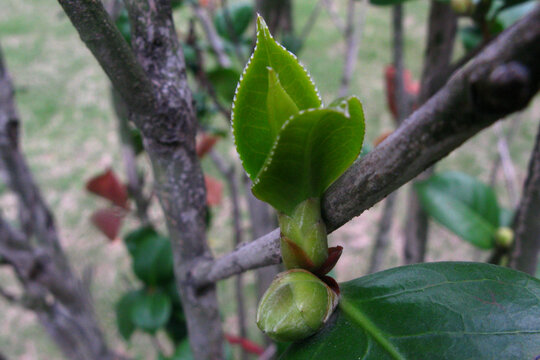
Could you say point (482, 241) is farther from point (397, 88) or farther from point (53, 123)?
point (53, 123)

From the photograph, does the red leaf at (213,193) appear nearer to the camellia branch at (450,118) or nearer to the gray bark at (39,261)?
the gray bark at (39,261)

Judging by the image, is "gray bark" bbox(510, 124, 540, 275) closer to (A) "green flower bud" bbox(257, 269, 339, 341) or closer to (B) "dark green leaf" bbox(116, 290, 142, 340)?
(A) "green flower bud" bbox(257, 269, 339, 341)

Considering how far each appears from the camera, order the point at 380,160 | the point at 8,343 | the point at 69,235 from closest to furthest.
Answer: the point at 380,160
the point at 8,343
the point at 69,235

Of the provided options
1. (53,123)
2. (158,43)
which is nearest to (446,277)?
(158,43)

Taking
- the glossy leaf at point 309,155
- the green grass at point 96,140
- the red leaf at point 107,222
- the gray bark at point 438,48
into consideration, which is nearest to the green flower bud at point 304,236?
the glossy leaf at point 309,155

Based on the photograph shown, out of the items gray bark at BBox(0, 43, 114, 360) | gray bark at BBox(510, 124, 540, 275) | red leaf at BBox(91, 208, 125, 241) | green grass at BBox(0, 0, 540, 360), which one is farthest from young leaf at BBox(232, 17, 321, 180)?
green grass at BBox(0, 0, 540, 360)

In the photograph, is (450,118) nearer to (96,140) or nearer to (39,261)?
(39,261)
